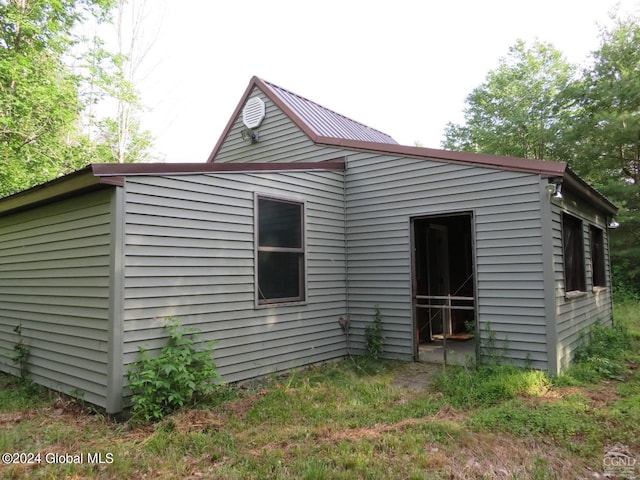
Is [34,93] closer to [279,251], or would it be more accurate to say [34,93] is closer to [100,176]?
[100,176]

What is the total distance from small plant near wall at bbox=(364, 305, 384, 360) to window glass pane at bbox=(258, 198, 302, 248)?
1.75 metres

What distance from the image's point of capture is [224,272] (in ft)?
16.5

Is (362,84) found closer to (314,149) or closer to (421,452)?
(314,149)

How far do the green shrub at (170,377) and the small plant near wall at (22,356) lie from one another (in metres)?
2.52

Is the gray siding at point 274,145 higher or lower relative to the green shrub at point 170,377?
higher

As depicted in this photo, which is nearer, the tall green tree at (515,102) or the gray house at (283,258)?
the gray house at (283,258)

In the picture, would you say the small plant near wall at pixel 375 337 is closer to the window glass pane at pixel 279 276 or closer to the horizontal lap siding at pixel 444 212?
the horizontal lap siding at pixel 444 212

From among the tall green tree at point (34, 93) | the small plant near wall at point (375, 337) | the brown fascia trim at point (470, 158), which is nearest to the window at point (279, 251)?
the small plant near wall at point (375, 337)

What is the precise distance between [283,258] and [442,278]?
392 cm

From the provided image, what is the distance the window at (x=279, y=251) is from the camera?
557 cm

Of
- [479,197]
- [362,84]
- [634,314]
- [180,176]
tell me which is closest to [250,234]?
[180,176]

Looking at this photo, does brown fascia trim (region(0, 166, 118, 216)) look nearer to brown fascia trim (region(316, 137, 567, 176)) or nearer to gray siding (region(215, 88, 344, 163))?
brown fascia trim (region(316, 137, 567, 176))

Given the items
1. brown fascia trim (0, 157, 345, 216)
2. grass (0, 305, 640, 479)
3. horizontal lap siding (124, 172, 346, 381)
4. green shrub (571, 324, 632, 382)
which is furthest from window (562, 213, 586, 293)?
brown fascia trim (0, 157, 345, 216)

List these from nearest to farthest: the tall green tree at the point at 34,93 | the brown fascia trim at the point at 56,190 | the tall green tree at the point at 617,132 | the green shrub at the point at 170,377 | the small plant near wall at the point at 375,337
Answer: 1. the green shrub at the point at 170,377
2. the brown fascia trim at the point at 56,190
3. the small plant near wall at the point at 375,337
4. the tall green tree at the point at 34,93
5. the tall green tree at the point at 617,132
